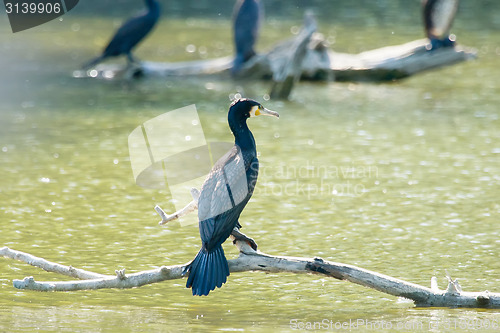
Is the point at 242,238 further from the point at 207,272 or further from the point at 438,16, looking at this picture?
the point at 438,16

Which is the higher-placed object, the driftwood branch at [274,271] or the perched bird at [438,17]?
the driftwood branch at [274,271]

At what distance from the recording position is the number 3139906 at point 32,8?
1520 cm

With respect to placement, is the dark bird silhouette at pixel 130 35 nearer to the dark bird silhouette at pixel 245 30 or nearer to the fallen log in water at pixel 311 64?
the fallen log in water at pixel 311 64

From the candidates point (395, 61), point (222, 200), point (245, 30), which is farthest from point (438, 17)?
point (222, 200)

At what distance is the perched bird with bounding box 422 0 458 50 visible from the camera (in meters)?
10.3

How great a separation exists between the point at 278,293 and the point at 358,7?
11886 millimetres

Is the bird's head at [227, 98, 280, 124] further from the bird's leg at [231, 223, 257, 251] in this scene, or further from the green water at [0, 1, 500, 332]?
the green water at [0, 1, 500, 332]

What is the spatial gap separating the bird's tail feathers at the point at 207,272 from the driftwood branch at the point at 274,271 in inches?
2.5

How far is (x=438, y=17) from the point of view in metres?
10.5

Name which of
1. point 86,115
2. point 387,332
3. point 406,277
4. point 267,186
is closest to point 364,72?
point 86,115

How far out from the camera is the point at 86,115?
8812mm

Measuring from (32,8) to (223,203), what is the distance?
12.8 metres

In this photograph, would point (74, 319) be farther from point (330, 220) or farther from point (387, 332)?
point (330, 220)

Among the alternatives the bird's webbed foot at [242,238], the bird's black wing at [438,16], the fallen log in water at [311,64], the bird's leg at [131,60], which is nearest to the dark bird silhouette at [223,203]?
the bird's webbed foot at [242,238]
